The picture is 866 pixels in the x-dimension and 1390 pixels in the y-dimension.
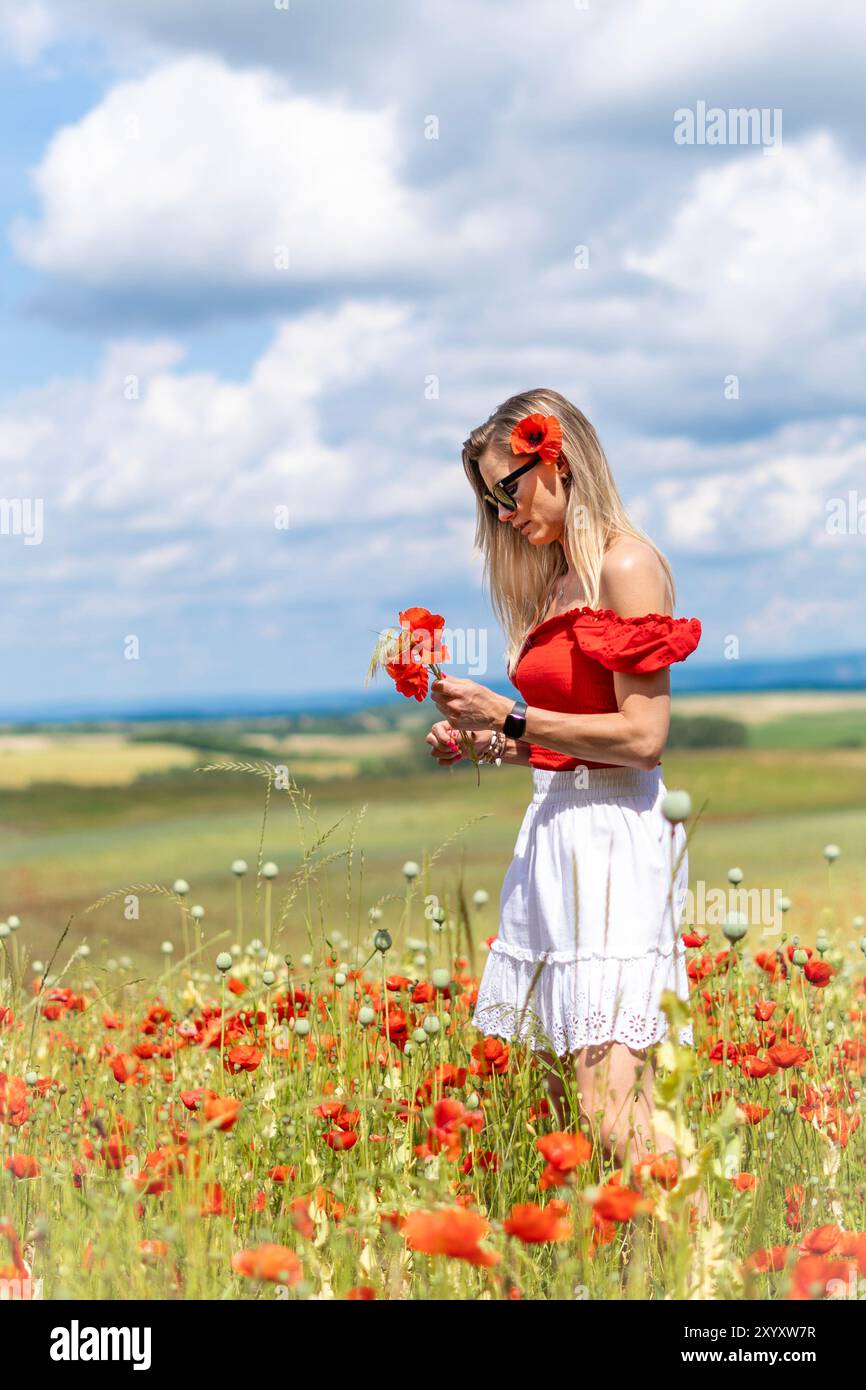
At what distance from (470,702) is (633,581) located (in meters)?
0.58

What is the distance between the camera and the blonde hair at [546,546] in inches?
141

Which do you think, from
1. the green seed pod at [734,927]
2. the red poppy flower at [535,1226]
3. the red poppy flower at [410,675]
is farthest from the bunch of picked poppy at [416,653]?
the red poppy flower at [535,1226]

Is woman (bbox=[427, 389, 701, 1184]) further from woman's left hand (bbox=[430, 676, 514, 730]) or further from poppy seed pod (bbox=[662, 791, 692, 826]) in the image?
poppy seed pod (bbox=[662, 791, 692, 826])

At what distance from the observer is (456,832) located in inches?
142

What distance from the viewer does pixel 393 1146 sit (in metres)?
Result: 3.40

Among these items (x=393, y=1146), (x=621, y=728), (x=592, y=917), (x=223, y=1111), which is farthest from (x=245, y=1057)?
(x=621, y=728)

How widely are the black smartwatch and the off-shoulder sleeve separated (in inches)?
10.1

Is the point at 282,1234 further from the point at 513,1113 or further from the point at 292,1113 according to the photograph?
the point at 513,1113

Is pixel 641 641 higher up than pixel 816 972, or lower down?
higher up

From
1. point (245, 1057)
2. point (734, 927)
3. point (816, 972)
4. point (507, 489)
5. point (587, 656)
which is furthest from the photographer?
point (816, 972)

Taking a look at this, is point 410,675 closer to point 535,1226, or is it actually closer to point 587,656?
point 587,656

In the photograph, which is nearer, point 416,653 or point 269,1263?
point 269,1263

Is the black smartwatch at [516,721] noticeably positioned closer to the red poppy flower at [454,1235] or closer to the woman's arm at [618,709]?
the woman's arm at [618,709]
